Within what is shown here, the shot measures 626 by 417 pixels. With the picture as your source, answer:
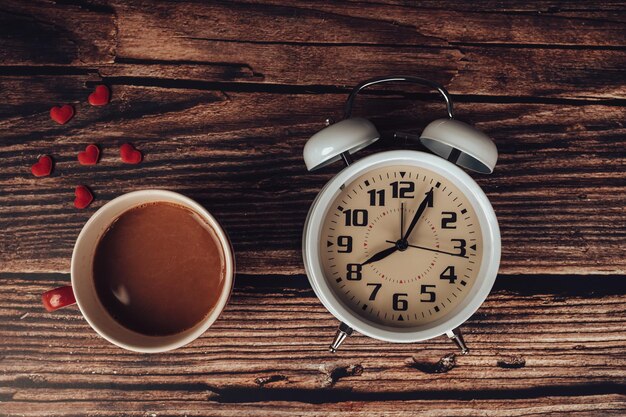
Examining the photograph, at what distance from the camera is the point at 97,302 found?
82 centimetres

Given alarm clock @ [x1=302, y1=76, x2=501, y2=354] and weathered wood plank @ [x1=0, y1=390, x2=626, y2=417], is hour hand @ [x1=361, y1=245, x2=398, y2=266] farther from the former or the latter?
weathered wood plank @ [x1=0, y1=390, x2=626, y2=417]

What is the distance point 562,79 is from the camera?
940 mm

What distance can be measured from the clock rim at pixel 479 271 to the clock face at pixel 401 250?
15 mm

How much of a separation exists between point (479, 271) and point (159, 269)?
1.59 feet

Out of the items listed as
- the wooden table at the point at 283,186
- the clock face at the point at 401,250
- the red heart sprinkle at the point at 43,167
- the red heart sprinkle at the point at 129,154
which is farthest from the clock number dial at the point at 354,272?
the red heart sprinkle at the point at 43,167

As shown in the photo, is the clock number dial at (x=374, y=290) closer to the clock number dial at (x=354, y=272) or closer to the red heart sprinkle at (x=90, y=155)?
the clock number dial at (x=354, y=272)

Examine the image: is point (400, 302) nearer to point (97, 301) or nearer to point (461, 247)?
point (461, 247)

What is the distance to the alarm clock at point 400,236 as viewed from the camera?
2.70 feet

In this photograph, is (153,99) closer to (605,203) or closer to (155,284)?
(155,284)

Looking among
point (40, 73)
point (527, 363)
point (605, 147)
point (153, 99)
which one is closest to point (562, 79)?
point (605, 147)

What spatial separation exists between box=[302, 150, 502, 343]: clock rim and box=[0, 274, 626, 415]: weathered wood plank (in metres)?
0.13

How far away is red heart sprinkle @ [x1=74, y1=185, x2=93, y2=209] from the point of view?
91cm

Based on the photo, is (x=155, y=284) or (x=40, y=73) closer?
(x=155, y=284)

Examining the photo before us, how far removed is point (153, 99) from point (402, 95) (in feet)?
1.39
